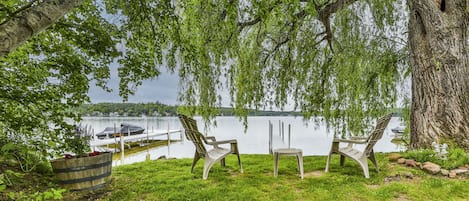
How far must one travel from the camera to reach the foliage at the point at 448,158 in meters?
3.40

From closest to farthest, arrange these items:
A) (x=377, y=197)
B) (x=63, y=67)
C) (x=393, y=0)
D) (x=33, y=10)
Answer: (x=33, y=10) < (x=377, y=197) < (x=63, y=67) < (x=393, y=0)

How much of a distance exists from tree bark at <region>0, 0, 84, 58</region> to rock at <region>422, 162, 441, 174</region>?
4.10m

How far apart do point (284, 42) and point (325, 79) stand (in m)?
1.12

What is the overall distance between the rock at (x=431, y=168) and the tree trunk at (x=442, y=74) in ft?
1.78

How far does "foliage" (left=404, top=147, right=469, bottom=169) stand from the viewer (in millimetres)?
3398

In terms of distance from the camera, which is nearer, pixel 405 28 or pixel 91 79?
pixel 91 79

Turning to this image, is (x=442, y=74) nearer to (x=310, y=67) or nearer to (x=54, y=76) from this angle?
(x=310, y=67)

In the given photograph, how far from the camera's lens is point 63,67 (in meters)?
2.99

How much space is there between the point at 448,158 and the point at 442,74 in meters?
1.20

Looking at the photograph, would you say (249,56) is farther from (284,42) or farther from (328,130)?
(328,130)

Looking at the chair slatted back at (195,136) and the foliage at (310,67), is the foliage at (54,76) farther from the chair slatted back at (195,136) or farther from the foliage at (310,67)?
the foliage at (310,67)

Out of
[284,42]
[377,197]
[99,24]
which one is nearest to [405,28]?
[284,42]

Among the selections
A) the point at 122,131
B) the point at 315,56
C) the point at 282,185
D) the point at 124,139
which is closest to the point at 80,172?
the point at 282,185

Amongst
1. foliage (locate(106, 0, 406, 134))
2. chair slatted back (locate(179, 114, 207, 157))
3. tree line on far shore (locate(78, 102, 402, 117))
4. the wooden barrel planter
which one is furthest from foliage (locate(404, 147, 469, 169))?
the wooden barrel planter
